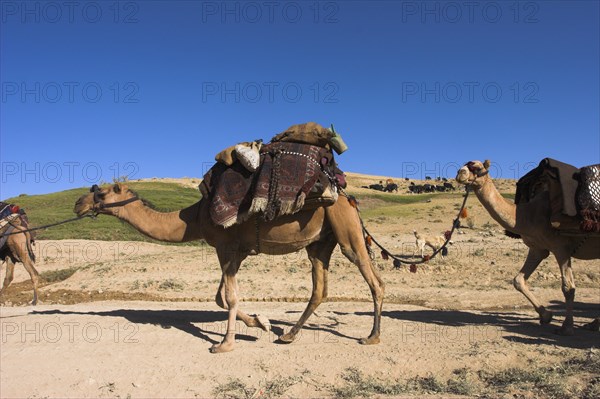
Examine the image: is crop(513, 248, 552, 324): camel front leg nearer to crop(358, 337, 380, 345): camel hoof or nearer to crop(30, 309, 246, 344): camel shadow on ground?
crop(358, 337, 380, 345): camel hoof

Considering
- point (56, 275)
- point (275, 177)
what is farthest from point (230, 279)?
point (56, 275)

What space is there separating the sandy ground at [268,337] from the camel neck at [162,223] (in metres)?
1.59

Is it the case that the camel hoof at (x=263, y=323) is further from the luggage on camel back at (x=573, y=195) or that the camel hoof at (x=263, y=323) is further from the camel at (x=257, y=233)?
the luggage on camel back at (x=573, y=195)

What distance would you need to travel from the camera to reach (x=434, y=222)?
36.9 meters

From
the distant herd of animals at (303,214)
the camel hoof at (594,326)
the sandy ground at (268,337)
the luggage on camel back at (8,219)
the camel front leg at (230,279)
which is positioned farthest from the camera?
the luggage on camel back at (8,219)

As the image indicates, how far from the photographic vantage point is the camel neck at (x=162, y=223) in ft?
25.7

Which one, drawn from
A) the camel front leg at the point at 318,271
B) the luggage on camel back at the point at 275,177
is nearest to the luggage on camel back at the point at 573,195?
the luggage on camel back at the point at 275,177

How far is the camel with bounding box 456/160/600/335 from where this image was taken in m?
7.99

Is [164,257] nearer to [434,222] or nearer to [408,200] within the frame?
[434,222]

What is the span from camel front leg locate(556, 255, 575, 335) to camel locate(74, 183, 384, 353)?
3195mm

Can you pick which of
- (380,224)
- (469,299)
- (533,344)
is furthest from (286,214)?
(380,224)

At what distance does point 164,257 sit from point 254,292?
816cm

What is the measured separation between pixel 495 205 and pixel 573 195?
124 centimetres

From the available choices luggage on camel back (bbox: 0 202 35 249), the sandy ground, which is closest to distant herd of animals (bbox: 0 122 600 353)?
the sandy ground
